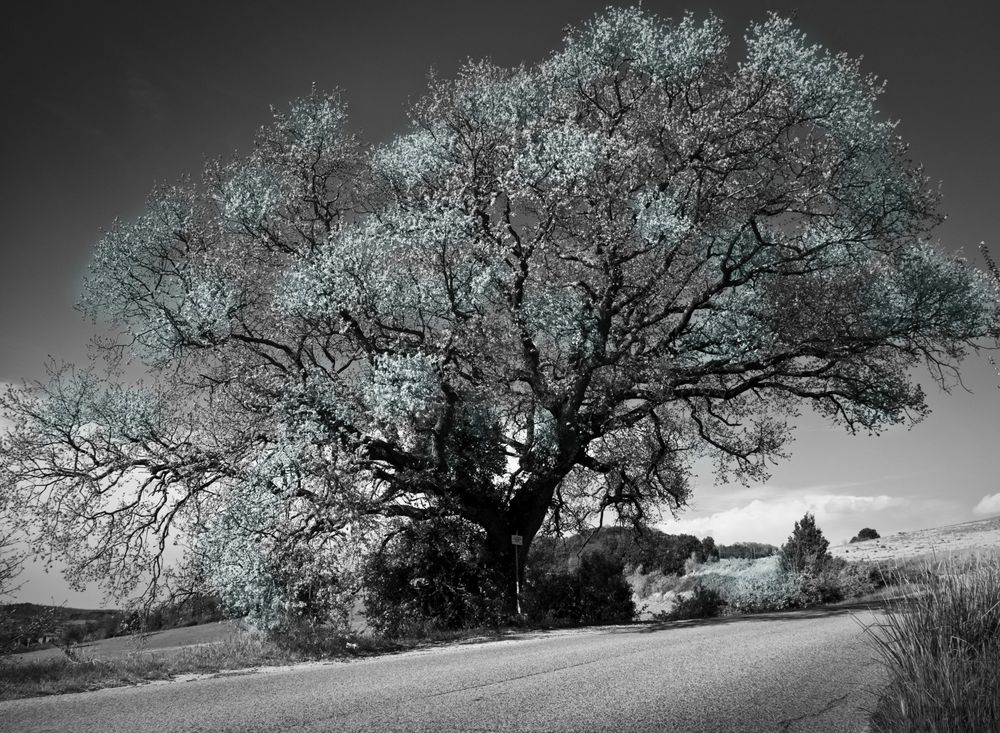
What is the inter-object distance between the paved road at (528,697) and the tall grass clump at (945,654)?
0.86 meters

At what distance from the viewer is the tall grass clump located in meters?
4.27

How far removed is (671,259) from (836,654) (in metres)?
12.3

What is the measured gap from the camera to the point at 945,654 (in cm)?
457

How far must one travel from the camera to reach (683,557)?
3722cm

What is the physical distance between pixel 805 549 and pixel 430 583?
14.3m

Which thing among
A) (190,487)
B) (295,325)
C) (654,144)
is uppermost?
(654,144)

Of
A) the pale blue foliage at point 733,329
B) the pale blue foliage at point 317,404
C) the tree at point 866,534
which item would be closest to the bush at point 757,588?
the pale blue foliage at point 733,329

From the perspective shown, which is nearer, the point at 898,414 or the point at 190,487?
the point at 190,487

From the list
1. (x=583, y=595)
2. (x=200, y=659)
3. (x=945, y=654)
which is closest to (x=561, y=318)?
→ (x=583, y=595)

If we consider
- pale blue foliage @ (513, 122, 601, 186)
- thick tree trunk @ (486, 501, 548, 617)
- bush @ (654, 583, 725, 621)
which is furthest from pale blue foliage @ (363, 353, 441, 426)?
bush @ (654, 583, 725, 621)

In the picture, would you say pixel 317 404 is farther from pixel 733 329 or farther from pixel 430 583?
pixel 733 329

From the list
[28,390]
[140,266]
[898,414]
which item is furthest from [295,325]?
[898,414]

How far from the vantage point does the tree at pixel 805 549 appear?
76.7ft

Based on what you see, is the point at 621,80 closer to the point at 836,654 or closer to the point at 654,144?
the point at 654,144
